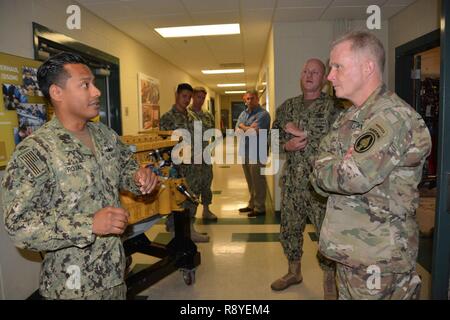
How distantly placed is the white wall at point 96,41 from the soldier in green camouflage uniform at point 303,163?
2.08 meters

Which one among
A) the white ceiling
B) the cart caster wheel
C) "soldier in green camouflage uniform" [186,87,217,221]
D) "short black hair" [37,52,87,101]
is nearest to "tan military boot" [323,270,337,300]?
the cart caster wheel

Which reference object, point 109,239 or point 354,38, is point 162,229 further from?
point 354,38

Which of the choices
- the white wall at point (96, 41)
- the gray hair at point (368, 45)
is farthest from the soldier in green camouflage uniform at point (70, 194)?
the white wall at point (96, 41)

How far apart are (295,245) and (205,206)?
2.01m

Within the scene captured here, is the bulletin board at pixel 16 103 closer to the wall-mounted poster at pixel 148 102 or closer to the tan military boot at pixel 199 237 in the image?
the tan military boot at pixel 199 237

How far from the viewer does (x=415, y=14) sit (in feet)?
11.0

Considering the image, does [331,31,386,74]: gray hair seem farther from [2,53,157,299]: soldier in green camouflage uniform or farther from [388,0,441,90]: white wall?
[388,0,441,90]: white wall

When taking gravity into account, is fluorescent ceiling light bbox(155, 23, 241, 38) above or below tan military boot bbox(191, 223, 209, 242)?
above

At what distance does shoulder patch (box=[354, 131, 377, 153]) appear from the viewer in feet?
3.62

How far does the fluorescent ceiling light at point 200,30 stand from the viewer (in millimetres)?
4436

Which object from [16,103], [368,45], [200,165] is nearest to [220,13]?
[200,165]

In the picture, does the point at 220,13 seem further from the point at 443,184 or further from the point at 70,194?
the point at 70,194

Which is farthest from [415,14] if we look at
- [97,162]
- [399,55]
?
[97,162]

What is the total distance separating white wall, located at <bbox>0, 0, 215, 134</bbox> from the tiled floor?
2.01m
